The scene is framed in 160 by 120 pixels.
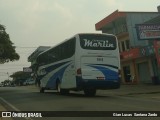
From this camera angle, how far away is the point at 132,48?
42594 millimetres

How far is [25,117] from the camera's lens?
1319cm

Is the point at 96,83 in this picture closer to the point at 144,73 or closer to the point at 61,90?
the point at 61,90

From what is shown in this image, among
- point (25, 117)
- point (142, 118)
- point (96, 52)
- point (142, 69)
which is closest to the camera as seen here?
point (142, 118)

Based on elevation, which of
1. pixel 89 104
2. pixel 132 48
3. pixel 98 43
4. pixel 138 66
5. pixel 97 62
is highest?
pixel 132 48

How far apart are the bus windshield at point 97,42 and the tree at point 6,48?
2678 cm

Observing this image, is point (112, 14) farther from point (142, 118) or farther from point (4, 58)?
point (142, 118)

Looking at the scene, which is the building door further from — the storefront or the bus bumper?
the bus bumper

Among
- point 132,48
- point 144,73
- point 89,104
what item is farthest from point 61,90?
point 144,73

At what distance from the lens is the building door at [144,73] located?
1651 inches

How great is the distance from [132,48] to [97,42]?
20141 mm

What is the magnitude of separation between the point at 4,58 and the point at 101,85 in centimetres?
2909

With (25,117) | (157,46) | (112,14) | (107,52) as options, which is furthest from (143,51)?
(25,117)

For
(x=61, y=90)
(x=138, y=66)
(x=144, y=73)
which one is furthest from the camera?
(x=138, y=66)

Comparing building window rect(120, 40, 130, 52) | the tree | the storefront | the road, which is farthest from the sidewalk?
the tree
